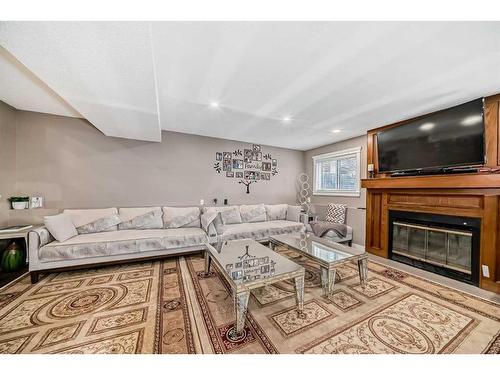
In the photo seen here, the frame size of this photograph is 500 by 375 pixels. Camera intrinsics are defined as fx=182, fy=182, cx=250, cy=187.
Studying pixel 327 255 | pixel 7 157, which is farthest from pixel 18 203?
pixel 327 255

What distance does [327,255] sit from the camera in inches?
86.8

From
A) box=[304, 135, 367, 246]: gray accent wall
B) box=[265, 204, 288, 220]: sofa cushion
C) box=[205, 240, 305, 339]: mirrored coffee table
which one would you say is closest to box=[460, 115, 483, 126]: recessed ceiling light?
box=[304, 135, 367, 246]: gray accent wall

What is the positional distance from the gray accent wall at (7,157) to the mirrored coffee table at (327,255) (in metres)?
4.03

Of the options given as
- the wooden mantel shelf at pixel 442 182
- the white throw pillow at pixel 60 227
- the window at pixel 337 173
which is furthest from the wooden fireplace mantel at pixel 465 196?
the white throw pillow at pixel 60 227

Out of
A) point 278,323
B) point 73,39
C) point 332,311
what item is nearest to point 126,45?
point 73,39

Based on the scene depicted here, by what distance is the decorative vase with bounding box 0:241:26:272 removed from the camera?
8.07ft

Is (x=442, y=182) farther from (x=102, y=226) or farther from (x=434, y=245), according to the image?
(x=102, y=226)

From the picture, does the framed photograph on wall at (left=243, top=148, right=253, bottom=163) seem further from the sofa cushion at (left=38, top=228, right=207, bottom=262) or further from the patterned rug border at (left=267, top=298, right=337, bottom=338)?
the patterned rug border at (left=267, top=298, right=337, bottom=338)

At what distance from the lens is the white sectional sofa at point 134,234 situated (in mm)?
2344

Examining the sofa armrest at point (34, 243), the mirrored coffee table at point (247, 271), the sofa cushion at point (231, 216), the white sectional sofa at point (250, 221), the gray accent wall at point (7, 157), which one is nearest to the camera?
the mirrored coffee table at point (247, 271)

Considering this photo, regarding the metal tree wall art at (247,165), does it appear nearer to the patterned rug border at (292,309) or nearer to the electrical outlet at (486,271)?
the patterned rug border at (292,309)
